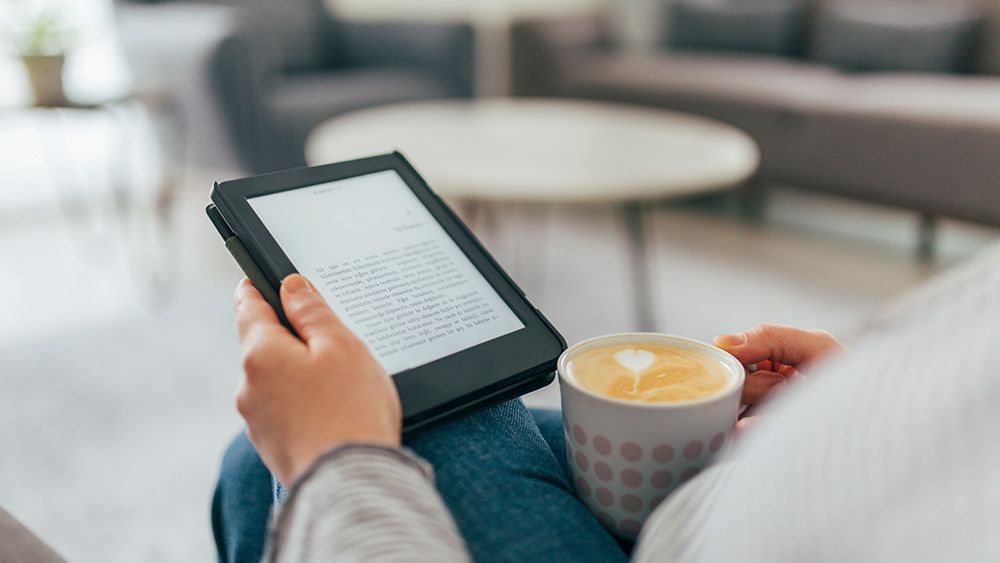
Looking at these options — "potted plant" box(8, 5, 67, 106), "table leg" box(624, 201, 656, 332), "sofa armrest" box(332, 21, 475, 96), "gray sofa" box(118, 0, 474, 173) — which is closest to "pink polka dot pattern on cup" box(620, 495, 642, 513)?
"table leg" box(624, 201, 656, 332)

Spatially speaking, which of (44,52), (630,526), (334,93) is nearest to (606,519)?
(630,526)

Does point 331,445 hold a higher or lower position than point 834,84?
higher

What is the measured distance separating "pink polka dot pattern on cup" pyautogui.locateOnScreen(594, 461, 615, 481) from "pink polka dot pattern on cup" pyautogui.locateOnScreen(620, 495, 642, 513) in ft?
0.05

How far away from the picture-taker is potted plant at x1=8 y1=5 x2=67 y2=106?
1.94 meters

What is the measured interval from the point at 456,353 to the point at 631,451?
0.41ft

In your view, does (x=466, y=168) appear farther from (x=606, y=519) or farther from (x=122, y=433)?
(x=606, y=519)

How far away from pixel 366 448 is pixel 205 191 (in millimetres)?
2833

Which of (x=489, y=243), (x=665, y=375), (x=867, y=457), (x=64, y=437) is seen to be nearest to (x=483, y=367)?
(x=665, y=375)

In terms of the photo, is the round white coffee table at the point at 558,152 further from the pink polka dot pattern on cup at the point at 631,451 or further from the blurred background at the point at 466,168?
the pink polka dot pattern on cup at the point at 631,451

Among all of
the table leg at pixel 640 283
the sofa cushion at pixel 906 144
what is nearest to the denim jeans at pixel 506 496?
the table leg at pixel 640 283

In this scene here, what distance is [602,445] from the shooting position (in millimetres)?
434

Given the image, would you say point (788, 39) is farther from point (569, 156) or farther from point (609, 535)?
point (609, 535)

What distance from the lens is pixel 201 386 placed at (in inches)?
62.6

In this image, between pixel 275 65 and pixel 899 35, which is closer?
pixel 899 35
